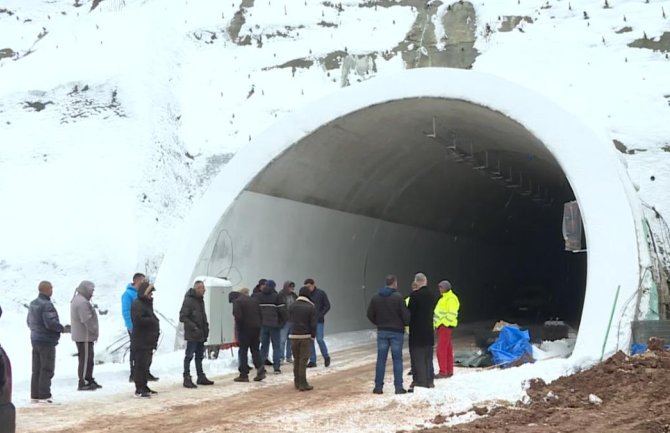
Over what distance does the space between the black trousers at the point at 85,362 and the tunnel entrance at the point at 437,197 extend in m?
6.05

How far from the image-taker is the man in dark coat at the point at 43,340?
10.4 metres

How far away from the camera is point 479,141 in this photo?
18.8 metres

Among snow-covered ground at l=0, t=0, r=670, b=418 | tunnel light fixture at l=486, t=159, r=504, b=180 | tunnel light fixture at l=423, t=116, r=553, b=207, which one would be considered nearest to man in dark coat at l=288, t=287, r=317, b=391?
snow-covered ground at l=0, t=0, r=670, b=418

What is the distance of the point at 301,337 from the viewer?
1136 cm

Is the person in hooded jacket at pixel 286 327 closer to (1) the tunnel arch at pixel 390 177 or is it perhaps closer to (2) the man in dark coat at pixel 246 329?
(2) the man in dark coat at pixel 246 329

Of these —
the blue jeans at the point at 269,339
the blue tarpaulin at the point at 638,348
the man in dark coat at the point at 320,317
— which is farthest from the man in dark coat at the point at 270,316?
the blue tarpaulin at the point at 638,348

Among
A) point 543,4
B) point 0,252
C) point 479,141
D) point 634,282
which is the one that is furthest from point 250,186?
point 543,4

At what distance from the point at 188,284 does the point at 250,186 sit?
2.44 m

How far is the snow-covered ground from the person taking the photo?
69.8 feet

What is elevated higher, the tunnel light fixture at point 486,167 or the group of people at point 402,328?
the tunnel light fixture at point 486,167

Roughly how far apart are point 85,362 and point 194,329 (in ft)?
5.31

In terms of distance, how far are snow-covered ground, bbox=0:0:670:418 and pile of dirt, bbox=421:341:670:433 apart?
888cm

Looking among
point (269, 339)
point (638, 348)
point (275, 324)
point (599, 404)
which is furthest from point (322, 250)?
point (599, 404)

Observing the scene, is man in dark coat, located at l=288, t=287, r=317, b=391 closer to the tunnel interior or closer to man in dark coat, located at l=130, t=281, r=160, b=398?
man in dark coat, located at l=130, t=281, r=160, b=398
